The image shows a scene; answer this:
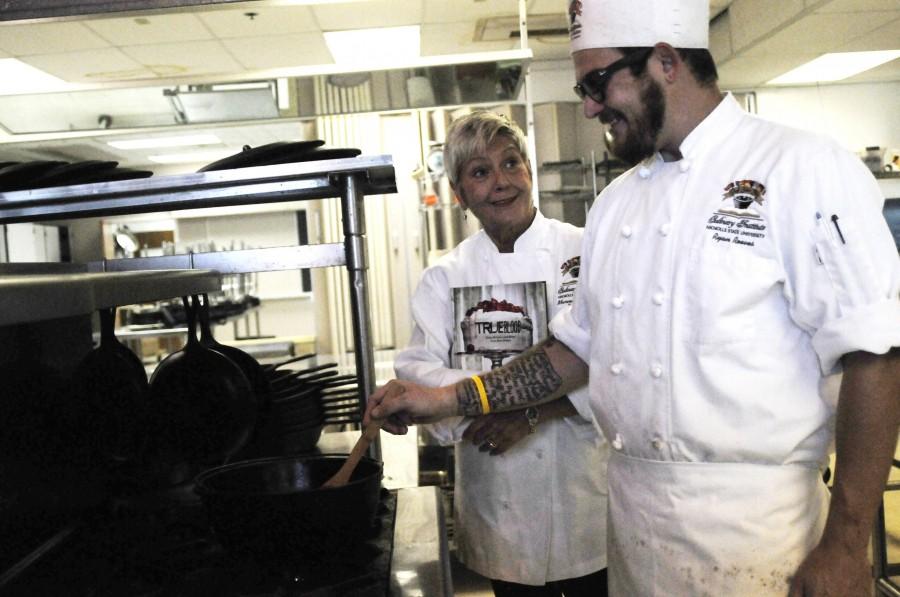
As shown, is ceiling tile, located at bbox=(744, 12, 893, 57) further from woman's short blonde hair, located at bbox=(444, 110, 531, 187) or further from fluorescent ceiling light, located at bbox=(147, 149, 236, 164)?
fluorescent ceiling light, located at bbox=(147, 149, 236, 164)

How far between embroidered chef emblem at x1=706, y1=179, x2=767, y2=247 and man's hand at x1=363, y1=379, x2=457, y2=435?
609mm

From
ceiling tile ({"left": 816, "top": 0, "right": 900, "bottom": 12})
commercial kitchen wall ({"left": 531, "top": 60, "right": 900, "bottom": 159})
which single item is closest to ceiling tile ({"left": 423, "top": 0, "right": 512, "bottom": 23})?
commercial kitchen wall ({"left": 531, "top": 60, "right": 900, "bottom": 159})

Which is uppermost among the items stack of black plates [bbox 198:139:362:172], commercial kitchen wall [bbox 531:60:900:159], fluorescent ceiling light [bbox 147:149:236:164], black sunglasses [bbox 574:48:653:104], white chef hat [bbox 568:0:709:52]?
fluorescent ceiling light [bbox 147:149:236:164]

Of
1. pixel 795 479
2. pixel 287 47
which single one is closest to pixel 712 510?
pixel 795 479

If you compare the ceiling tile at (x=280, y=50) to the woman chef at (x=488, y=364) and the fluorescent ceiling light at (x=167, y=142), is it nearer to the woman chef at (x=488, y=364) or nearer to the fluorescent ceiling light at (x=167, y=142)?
the fluorescent ceiling light at (x=167, y=142)

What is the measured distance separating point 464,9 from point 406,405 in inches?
180

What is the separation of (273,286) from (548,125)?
498cm

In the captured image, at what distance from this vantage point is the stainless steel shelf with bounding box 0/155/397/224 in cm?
142

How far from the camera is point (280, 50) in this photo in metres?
6.04

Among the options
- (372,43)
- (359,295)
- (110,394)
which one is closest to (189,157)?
(372,43)

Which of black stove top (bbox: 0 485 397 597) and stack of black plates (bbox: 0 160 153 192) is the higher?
stack of black plates (bbox: 0 160 153 192)

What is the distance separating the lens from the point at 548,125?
6.90 meters

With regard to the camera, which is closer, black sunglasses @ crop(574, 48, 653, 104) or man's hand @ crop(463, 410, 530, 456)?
black sunglasses @ crop(574, 48, 653, 104)

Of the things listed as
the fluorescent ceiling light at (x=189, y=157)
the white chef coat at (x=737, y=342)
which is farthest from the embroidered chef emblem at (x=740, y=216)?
the fluorescent ceiling light at (x=189, y=157)
